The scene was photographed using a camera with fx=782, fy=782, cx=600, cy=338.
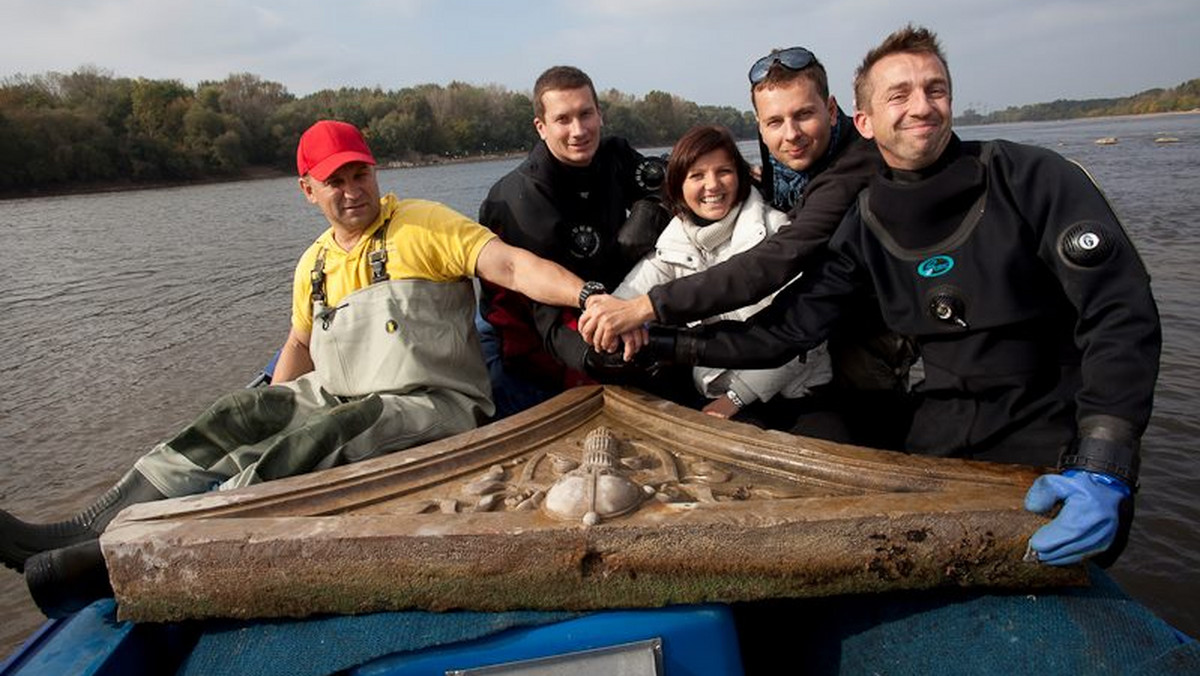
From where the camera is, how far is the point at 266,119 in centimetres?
5450

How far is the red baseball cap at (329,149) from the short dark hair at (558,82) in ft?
2.70

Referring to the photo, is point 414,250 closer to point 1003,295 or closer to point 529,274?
point 529,274

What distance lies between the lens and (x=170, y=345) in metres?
10.3

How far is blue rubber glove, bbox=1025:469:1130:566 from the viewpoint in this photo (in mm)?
1710

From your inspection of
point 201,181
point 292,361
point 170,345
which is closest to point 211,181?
point 201,181

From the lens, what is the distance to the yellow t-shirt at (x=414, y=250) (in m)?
2.98

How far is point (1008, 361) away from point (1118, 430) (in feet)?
1.53

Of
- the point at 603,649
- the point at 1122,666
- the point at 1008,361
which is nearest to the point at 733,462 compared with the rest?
the point at 603,649

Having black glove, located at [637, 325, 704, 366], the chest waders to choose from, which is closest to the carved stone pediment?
the chest waders

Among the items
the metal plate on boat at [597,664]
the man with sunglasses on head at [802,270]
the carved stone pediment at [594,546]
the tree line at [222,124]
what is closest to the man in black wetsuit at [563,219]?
the man with sunglasses on head at [802,270]

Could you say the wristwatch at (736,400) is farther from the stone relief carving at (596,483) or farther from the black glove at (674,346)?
the stone relief carving at (596,483)

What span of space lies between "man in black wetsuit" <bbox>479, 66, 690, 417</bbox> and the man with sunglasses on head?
46 centimetres

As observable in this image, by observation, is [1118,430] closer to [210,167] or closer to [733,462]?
[733,462]

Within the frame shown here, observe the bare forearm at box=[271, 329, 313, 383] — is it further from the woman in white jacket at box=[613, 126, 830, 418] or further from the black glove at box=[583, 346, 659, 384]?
the woman in white jacket at box=[613, 126, 830, 418]
